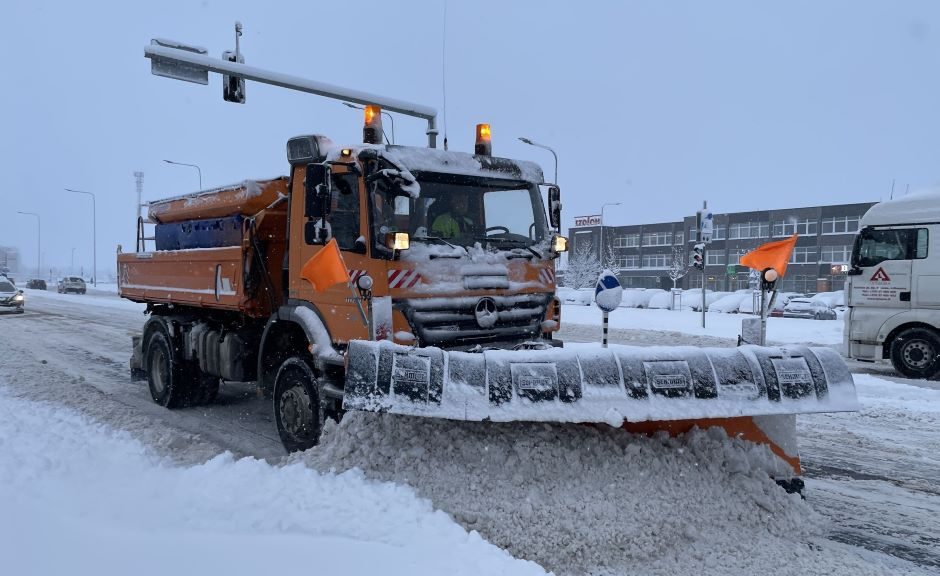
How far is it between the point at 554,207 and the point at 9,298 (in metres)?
27.2

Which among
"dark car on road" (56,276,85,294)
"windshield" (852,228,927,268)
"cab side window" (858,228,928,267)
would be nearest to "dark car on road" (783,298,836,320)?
"windshield" (852,228,927,268)

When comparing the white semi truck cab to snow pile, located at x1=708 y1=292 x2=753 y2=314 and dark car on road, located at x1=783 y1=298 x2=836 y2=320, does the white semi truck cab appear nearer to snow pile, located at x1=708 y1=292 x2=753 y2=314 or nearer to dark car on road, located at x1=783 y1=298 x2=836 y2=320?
dark car on road, located at x1=783 y1=298 x2=836 y2=320

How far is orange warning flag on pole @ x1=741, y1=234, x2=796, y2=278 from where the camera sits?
461cm

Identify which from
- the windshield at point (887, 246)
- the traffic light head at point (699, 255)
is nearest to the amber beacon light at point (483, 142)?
the windshield at point (887, 246)

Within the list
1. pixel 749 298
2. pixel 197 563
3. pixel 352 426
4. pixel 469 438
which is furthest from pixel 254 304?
pixel 749 298

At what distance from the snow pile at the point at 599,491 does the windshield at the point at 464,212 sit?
63.7 inches

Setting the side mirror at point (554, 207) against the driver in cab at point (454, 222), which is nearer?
the driver in cab at point (454, 222)

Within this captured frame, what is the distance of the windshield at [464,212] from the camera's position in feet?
17.1

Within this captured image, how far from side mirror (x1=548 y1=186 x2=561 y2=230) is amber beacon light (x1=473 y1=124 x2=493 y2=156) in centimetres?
74

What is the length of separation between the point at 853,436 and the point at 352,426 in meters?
5.42

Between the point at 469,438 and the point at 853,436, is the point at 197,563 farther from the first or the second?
the point at 853,436

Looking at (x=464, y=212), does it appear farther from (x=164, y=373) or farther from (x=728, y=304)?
(x=728, y=304)

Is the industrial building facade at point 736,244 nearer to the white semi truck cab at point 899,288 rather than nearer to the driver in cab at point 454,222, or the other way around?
the white semi truck cab at point 899,288

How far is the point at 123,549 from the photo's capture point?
328cm
